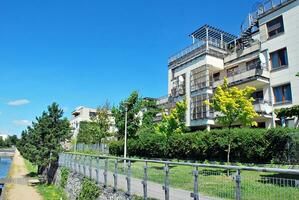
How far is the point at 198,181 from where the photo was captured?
784 cm

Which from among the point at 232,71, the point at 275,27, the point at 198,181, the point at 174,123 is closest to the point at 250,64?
the point at 232,71

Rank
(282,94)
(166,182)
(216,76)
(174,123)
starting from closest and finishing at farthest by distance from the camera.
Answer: (166,182) < (174,123) < (282,94) < (216,76)

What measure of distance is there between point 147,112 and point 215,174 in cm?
4296

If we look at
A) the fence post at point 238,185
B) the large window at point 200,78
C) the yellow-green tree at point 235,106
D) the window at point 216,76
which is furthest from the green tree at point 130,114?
the fence post at point 238,185

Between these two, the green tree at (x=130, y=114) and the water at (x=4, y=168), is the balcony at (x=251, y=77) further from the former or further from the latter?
the water at (x=4, y=168)

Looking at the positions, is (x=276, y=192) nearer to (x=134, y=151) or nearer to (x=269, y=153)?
(x=269, y=153)

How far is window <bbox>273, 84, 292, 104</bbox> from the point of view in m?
26.9

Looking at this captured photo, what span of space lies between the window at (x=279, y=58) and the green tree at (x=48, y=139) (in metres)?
24.4

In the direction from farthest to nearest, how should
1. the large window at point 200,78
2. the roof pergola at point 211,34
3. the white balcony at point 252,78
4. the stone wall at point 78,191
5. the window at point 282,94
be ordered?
the roof pergola at point 211,34 < the large window at point 200,78 < the white balcony at point 252,78 < the window at point 282,94 < the stone wall at point 78,191

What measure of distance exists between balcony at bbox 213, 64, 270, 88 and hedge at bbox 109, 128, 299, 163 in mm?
8105

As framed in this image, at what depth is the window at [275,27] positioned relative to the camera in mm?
28177

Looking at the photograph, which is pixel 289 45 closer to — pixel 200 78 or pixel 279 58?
pixel 279 58

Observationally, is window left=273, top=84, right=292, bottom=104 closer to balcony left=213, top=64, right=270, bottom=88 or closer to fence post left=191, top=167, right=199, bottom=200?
balcony left=213, top=64, right=270, bottom=88

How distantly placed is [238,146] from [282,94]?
888 centimetres
